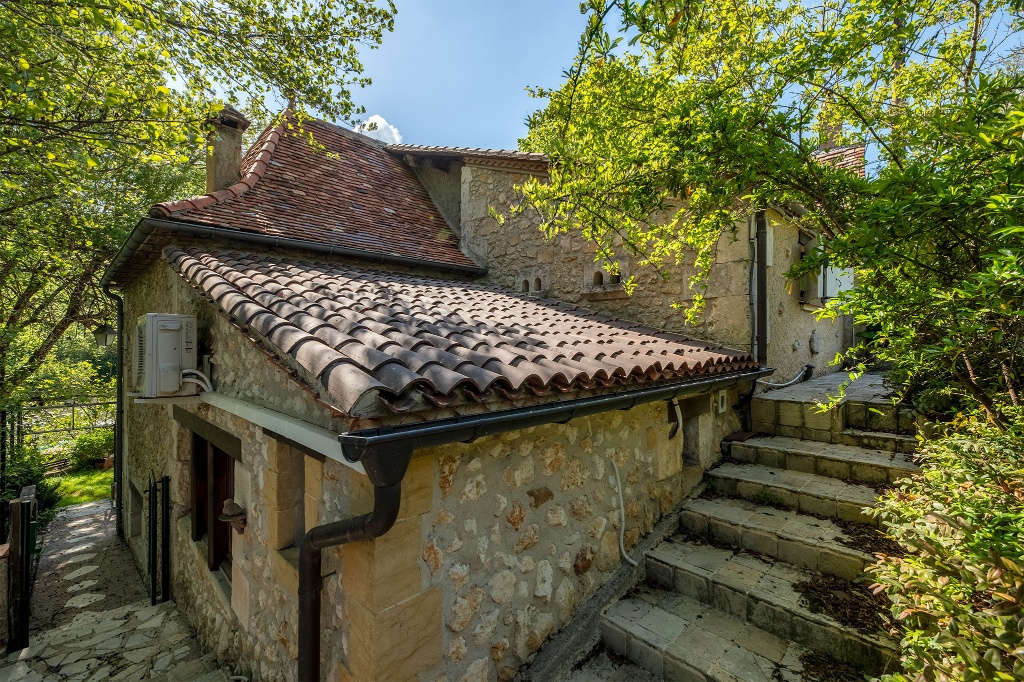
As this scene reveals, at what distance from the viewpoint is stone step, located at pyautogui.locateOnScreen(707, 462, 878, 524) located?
132 inches

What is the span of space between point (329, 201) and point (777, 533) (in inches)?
252

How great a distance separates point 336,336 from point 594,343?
207cm

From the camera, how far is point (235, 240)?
14.3 ft

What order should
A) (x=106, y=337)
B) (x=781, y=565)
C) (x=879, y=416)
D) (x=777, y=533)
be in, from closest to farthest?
1. (x=781, y=565)
2. (x=777, y=533)
3. (x=879, y=416)
4. (x=106, y=337)

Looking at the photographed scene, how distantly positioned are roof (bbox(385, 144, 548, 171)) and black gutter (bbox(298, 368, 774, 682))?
13.9ft

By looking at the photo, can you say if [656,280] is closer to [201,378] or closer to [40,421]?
[201,378]

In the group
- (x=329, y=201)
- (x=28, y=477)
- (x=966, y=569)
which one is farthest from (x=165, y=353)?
(x=28, y=477)

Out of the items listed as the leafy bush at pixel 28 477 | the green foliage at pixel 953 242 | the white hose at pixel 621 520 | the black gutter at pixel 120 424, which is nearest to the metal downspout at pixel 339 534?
the white hose at pixel 621 520

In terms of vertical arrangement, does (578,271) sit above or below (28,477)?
above

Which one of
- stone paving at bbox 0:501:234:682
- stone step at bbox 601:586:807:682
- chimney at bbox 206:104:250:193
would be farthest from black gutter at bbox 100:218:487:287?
stone step at bbox 601:586:807:682

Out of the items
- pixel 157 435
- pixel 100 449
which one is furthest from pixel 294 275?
pixel 100 449

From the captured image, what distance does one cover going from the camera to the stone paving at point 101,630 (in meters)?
3.82

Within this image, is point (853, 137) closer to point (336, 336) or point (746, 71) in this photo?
point (746, 71)

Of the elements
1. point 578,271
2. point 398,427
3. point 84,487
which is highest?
point 578,271
